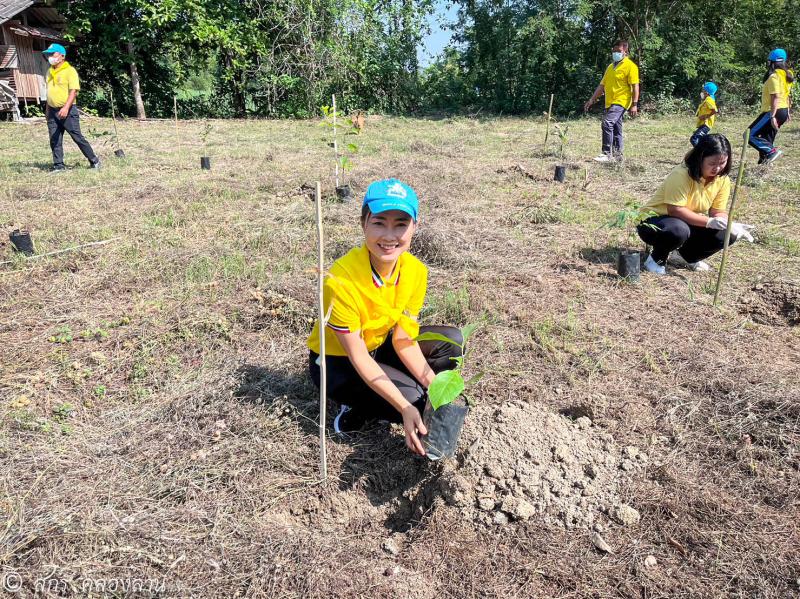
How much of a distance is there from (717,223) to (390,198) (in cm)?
272

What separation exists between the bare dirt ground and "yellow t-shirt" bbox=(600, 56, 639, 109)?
9.87 feet

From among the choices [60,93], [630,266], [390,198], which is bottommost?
[630,266]

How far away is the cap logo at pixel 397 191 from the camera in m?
1.76

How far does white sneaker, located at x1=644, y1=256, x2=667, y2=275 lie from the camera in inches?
146

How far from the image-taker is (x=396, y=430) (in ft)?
7.23

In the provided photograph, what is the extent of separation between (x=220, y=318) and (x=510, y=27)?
44.9ft

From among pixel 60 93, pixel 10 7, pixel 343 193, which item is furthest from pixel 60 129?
pixel 10 7

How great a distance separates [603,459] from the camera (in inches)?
77.9

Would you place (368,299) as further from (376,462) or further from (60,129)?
(60,129)

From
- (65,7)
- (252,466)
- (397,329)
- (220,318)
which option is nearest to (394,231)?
(397,329)

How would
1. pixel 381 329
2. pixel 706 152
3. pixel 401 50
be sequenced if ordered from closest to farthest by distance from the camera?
pixel 381 329 < pixel 706 152 < pixel 401 50

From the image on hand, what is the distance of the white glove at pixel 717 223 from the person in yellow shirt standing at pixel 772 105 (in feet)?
10.8

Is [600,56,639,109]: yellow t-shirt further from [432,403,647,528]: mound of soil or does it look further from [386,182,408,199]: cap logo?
[386,182,408,199]: cap logo

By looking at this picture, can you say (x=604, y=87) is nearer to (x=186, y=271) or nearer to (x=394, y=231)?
(x=186, y=271)
